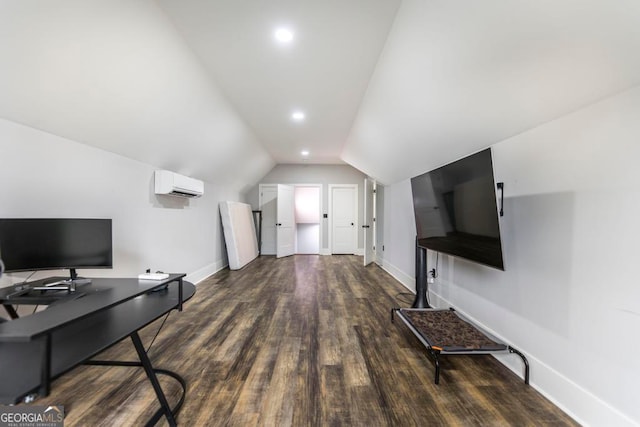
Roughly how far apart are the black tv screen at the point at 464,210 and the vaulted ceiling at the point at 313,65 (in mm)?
411

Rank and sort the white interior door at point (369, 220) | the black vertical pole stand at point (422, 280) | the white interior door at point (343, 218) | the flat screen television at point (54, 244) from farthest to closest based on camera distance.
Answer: the white interior door at point (343, 218) < the white interior door at point (369, 220) < the black vertical pole stand at point (422, 280) < the flat screen television at point (54, 244)

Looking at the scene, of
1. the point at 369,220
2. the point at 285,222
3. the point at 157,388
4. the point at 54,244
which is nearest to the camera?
the point at 157,388

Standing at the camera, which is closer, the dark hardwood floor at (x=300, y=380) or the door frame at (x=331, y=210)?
the dark hardwood floor at (x=300, y=380)

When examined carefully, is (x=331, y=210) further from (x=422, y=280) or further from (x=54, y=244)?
(x=54, y=244)

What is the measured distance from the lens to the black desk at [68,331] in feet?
2.67

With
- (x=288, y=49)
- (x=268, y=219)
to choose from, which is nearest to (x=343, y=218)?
(x=268, y=219)

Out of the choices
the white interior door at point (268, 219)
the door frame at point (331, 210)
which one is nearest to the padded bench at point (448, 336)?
the door frame at point (331, 210)

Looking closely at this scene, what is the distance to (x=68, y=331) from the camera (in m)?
1.25

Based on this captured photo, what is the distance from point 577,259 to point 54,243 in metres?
3.47

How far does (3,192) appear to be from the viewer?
69.2 inches

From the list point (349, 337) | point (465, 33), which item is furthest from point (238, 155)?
point (465, 33)

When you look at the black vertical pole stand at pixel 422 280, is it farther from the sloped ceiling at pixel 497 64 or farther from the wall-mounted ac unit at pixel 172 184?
the wall-mounted ac unit at pixel 172 184

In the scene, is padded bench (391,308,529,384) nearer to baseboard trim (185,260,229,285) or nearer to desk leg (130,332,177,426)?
desk leg (130,332,177,426)

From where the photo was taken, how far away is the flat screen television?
5.49ft
